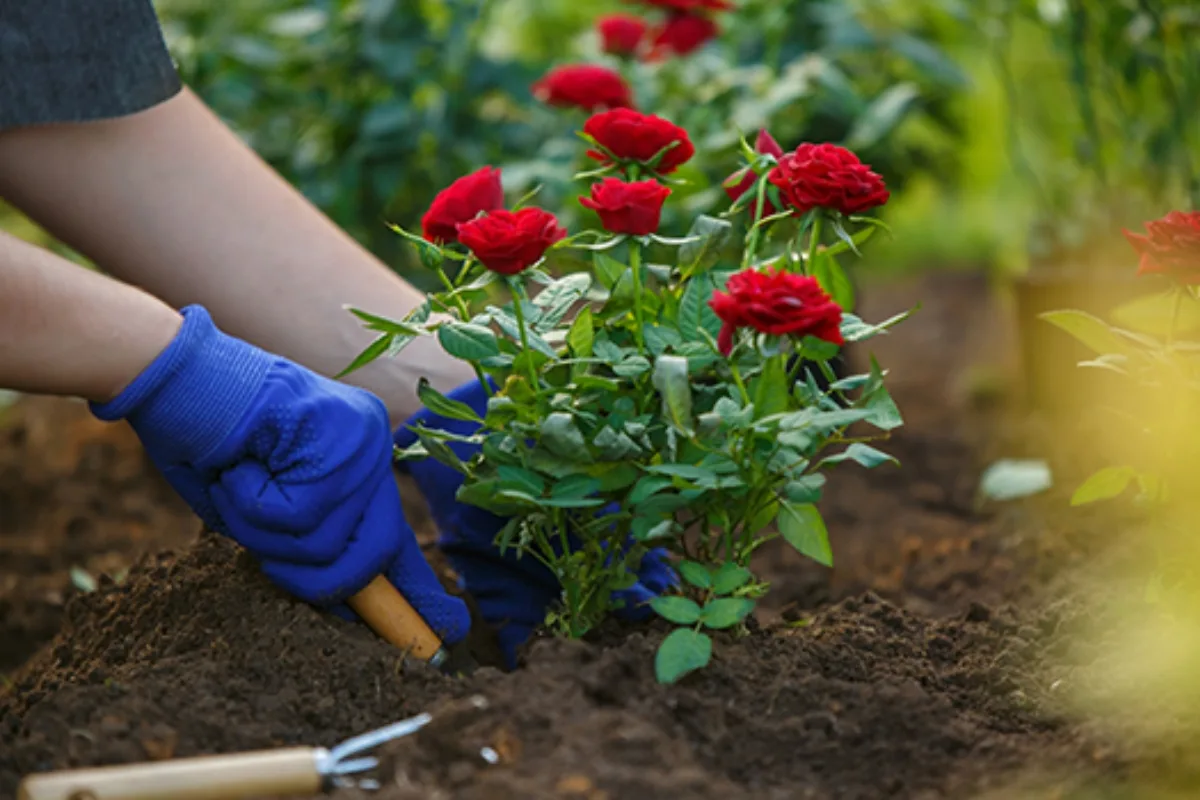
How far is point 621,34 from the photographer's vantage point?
2.47 m

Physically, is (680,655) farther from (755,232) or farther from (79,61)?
(79,61)

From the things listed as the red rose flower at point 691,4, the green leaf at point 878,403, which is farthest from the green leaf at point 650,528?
the red rose flower at point 691,4

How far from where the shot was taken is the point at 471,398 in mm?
1529

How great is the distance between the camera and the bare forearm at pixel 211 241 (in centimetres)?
164

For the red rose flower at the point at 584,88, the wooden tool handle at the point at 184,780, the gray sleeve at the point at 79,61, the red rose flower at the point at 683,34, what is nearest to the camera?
the wooden tool handle at the point at 184,780

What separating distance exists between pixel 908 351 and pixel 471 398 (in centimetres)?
207

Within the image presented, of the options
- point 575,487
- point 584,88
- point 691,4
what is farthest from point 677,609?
point 691,4

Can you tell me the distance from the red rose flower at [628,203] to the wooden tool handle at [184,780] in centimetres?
53

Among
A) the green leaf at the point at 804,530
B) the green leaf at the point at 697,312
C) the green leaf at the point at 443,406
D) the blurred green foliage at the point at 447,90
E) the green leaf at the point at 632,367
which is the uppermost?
the green leaf at the point at 697,312

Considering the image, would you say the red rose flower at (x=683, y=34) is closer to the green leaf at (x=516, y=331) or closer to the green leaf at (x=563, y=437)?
the green leaf at (x=516, y=331)

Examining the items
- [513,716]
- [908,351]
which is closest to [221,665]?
[513,716]

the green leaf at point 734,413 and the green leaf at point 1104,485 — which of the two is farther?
the green leaf at point 1104,485

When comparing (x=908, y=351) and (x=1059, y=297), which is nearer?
(x=1059, y=297)

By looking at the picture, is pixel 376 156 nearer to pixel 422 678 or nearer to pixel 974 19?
pixel 974 19
